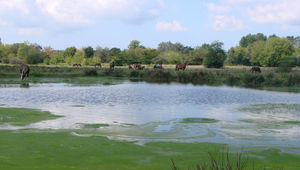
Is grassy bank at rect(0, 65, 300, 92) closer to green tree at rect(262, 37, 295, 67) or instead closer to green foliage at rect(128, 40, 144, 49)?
green tree at rect(262, 37, 295, 67)

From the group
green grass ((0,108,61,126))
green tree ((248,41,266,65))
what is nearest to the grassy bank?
green grass ((0,108,61,126))

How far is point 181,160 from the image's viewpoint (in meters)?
6.01

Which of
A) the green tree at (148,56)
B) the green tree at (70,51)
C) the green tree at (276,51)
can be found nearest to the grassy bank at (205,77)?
the green tree at (276,51)

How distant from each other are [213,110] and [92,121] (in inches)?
197

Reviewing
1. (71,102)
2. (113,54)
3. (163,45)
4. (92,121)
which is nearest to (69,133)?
(92,121)

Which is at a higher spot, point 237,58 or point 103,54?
point 103,54

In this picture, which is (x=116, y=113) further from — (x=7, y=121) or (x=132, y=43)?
(x=132, y=43)

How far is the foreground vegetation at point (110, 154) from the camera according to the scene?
5.67 m

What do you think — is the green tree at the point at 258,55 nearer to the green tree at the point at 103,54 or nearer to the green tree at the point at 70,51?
the green tree at the point at 103,54

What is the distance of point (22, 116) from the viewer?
1020 centimetres

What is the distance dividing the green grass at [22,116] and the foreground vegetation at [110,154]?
1.65 metres

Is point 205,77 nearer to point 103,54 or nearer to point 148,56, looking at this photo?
point 148,56

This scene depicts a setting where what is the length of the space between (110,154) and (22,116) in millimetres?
5004

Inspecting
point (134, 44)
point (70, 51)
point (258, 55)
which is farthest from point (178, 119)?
point (134, 44)
